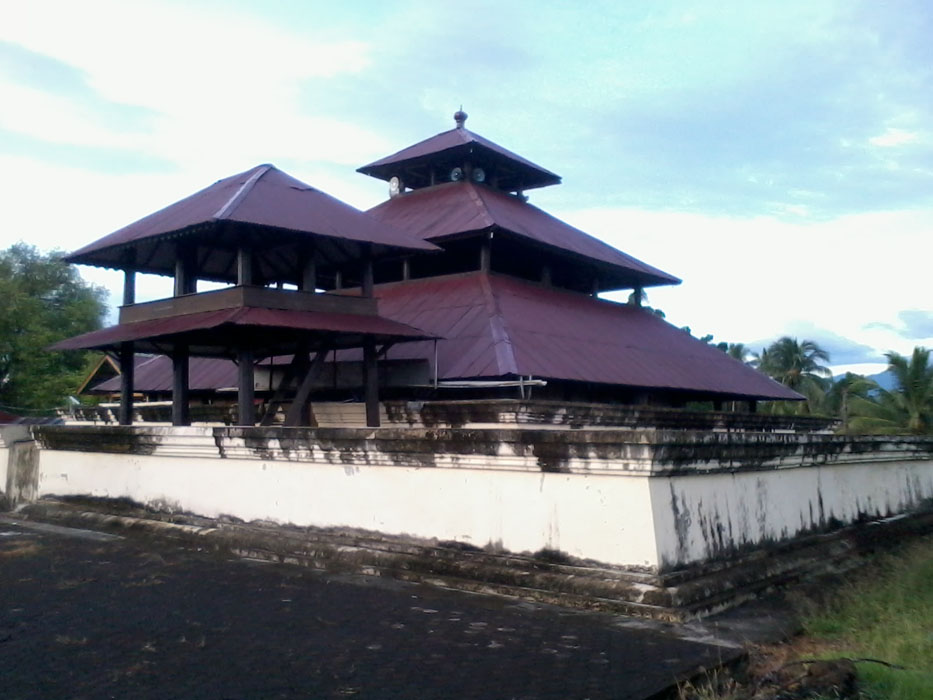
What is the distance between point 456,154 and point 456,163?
1.33 ft

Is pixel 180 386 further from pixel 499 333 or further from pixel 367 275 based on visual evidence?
pixel 499 333

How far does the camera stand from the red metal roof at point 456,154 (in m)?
18.2

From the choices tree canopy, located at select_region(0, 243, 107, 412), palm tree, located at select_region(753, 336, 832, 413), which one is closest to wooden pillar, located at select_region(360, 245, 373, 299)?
tree canopy, located at select_region(0, 243, 107, 412)

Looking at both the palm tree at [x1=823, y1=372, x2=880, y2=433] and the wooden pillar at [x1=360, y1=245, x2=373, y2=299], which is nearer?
the wooden pillar at [x1=360, y1=245, x2=373, y2=299]

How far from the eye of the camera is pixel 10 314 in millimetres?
34188

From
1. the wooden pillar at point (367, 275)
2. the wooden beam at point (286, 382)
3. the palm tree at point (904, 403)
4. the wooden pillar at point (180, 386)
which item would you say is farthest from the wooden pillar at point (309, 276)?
the palm tree at point (904, 403)

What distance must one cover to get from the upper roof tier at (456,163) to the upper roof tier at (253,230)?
599cm

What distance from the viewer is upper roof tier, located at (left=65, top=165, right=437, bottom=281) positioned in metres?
10.8

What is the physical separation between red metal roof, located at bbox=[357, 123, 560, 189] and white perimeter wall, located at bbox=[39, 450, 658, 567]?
36.1 ft

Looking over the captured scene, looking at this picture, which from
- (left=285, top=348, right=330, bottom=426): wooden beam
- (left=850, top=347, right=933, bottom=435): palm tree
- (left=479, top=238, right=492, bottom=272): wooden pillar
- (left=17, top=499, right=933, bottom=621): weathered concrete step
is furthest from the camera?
(left=850, top=347, right=933, bottom=435): palm tree

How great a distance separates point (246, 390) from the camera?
10469 mm

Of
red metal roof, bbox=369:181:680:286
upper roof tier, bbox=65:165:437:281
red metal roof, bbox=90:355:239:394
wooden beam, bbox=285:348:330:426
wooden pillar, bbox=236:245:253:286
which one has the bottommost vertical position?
wooden beam, bbox=285:348:330:426

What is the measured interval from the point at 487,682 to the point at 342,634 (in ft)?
3.73

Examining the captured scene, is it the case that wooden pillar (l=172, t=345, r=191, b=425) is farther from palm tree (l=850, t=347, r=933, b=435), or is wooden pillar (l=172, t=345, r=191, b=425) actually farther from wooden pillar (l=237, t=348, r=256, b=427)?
palm tree (l=850, t=347, r=933, b=435)
